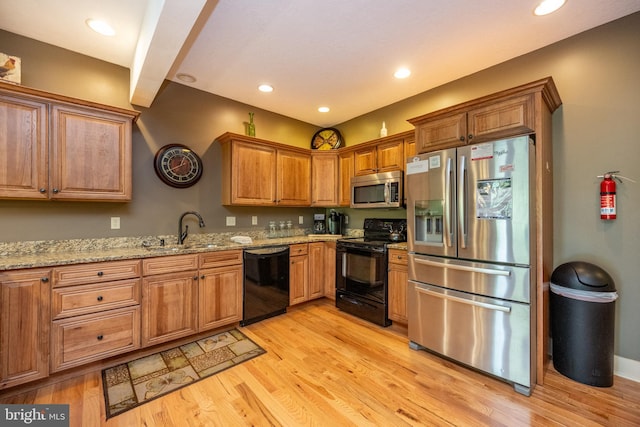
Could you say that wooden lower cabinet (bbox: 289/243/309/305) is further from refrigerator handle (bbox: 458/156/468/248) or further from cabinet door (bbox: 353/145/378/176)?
refrigerator handle (bbox: 458/156/468/248)

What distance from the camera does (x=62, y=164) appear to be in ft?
7.31

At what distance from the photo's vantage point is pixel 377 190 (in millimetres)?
3426

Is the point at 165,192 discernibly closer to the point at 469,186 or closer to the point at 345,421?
the point at 345,421

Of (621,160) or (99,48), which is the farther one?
(99,48)

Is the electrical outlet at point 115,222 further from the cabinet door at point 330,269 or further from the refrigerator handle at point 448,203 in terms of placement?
the refrigerator handle at point 448,203

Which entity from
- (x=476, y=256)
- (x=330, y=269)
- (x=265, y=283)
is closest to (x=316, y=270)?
(x=330, y=269)

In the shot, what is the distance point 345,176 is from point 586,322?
2841mm

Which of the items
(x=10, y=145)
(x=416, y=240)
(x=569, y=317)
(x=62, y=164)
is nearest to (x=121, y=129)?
(x=62, y=164)

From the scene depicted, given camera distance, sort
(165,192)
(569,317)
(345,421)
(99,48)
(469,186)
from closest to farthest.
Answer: (345,421) < (569,317) < (469,186) < (99,48) < (165,192)

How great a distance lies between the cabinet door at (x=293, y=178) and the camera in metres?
3.70

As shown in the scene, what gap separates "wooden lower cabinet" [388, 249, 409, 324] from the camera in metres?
2.84

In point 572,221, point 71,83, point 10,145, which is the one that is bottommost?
point 572,221

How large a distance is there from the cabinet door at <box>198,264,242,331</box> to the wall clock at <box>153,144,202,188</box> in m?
1.10

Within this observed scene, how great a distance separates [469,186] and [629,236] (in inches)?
48.2
